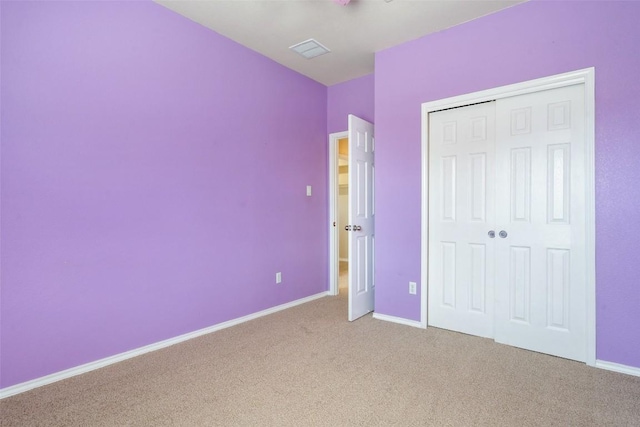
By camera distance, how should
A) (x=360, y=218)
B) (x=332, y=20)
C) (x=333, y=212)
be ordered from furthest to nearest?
(x=333, y=212)
(x=360, y=218)
(x=332, y=20)

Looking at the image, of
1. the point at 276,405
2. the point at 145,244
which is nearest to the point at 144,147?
the point at 145,244

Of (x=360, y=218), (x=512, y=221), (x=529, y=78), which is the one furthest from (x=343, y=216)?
(x=529, y=78)

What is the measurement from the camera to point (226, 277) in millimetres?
3074

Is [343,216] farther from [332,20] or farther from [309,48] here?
[332,20]

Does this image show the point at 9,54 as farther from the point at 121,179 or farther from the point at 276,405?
the point at 276,405

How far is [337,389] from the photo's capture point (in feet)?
6.43

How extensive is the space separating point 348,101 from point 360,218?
1681 millimetres

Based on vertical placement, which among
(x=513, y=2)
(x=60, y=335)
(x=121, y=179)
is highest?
(x=513, y=2)

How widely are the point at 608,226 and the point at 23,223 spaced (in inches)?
151

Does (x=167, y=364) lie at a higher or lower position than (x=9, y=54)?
lower

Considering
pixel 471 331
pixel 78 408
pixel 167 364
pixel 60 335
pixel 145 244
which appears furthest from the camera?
pixel 471 331

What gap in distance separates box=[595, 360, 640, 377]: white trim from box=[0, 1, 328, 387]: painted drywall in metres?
2.81

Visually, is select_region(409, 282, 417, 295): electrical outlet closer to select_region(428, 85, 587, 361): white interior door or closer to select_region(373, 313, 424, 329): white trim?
select_region(428, 85, 587, 361): white interior door

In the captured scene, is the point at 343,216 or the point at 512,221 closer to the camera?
the point at 512,221
